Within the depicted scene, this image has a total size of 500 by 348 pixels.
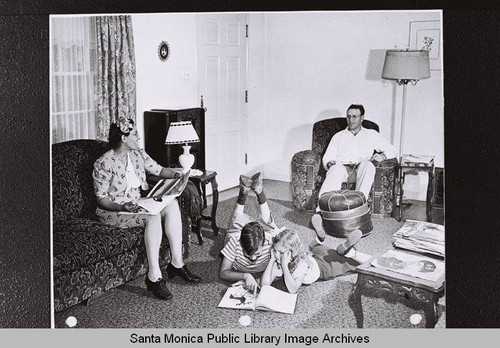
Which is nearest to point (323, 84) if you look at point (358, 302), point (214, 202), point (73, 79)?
point (214, 202)

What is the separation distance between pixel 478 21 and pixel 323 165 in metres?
0.84

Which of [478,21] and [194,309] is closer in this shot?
[478,21]

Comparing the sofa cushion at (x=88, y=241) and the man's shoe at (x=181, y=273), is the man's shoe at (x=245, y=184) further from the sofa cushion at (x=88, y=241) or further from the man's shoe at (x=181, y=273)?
the sofa cushion at (x=88, y=241)

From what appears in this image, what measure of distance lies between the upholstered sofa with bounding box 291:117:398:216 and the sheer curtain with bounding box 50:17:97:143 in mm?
958

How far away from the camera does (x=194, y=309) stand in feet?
7.52

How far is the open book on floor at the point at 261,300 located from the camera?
2.26 m

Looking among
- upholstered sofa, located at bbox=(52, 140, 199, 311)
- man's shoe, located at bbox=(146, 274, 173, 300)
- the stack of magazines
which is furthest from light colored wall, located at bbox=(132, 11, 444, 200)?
man's shoe, located at bbox=(146, 274, 173, 300)

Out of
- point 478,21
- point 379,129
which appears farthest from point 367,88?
point 478,21

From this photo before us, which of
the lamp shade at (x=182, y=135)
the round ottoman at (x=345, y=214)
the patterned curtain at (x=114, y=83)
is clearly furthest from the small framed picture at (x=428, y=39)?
the patterned curtain at (x=114, y=83)

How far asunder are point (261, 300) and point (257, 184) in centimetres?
46

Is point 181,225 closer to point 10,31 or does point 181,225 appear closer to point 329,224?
point 329,224

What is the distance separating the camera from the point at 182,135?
104 inches

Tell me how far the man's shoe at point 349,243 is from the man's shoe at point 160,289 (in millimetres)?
723

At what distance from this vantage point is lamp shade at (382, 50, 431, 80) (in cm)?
216
